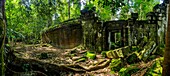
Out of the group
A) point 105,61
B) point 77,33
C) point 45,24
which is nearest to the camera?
point 105,61

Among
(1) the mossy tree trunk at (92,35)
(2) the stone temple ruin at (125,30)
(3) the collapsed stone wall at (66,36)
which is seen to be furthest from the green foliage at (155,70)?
(3) the collapsed stone wall at (66,36)

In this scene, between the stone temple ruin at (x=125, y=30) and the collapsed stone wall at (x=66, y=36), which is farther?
the collapsed stone wall at (x=66, y=36)

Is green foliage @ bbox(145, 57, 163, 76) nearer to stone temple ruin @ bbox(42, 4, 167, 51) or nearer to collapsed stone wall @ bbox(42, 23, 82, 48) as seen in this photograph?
stone temple ruin @ bbox(42, 4, 167, 51)

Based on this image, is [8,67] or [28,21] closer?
[8,67]

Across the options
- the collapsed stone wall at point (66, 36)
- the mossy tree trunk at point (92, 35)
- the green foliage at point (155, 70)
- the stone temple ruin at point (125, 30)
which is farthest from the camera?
the collapsed stone wall at point (66, 36)

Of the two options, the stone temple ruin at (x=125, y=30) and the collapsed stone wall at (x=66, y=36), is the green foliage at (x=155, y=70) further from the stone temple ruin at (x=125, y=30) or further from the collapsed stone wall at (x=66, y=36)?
the collapsed stone wall at (x=66, y=36)

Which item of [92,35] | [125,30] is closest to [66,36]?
[92,35]

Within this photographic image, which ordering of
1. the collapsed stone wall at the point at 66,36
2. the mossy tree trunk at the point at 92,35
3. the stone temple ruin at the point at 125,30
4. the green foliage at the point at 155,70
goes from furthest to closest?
the collapsed stone wall at the point at 66,36
the mossy tree trunk at the point at 92,35
the stone temple ruin at the point at 125,30
the green foliage at the point at 155,70

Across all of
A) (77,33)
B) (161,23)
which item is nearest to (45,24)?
(77,33)

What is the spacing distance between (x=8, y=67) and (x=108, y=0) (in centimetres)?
461

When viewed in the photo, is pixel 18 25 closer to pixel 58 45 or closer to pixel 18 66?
pixel 58 45

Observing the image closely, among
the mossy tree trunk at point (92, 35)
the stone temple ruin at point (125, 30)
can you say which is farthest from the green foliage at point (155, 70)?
the mossy tree trunk at point (92, 35)

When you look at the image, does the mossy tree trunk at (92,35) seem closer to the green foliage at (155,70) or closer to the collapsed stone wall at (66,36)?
the collapsed stone wall at (66,36)

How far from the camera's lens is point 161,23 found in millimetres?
15320
